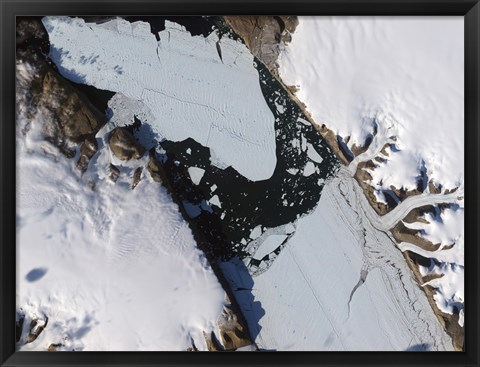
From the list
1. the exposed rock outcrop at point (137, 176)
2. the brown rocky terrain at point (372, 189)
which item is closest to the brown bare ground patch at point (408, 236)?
the brown rocky terrain at point (372, 189)

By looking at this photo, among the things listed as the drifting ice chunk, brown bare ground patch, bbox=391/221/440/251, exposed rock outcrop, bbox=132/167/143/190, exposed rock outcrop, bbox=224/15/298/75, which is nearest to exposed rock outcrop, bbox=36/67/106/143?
exposed rock outcrop, bbox=132/167/143/190

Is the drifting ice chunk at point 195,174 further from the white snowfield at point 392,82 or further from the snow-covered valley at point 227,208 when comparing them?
the white snowfield at point 392,82

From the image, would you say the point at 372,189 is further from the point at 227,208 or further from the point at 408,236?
the point at 227,208

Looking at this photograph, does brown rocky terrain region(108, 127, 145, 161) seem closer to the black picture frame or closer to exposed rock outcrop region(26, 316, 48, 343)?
the black picture frame

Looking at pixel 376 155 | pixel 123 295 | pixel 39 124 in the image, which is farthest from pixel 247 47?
pixel 123 295

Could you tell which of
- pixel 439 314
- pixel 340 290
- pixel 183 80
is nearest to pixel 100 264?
pixel 183 80
